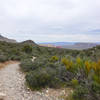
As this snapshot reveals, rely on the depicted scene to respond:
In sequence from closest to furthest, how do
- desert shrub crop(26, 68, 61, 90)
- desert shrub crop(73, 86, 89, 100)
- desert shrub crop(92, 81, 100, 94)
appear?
desert shrub crop(92, 81, 100, 94) → desert shrub crop(73, 86, 89, 100) → desert shrub crop(26, 68, 61, 90)

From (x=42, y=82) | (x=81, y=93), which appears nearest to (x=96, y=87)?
(x=81, y=93)

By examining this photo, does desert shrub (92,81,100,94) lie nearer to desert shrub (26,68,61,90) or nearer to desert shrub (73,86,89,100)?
desert shrub (73,86,89,100)

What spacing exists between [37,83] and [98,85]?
236 centimetres

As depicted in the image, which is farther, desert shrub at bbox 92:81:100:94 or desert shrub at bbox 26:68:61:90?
desert shrub at bbox 26:68:61:90

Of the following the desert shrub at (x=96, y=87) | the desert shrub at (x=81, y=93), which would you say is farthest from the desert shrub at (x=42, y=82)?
the desert shrub at (x=96, y=87)

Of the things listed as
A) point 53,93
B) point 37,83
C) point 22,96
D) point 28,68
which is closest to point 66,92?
point 53,93

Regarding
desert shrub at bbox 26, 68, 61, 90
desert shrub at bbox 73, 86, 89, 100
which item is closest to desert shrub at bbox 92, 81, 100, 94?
desert shrub at bbox 73, 86, 89, 100

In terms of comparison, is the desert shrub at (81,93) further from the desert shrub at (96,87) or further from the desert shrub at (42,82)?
the desert shrub at (42,82)

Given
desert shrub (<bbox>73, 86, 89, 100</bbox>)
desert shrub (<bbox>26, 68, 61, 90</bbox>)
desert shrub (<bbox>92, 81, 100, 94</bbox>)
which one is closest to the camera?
desert shrub (<bbox>92, 81, 100, 94</bbox>)

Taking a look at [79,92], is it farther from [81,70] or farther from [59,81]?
[59,81]

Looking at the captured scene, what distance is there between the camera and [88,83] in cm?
341

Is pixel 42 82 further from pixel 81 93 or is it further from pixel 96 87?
pixel 96 87

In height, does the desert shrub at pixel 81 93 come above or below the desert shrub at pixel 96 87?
below

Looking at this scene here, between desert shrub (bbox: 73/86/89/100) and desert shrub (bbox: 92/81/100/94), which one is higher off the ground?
desert shrub (bbox: 92/81/100/94)
